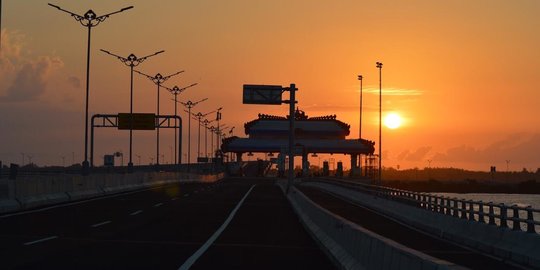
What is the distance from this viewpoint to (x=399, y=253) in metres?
11.0

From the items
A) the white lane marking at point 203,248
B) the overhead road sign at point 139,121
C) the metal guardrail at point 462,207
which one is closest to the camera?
the white lane marking at point 203,248

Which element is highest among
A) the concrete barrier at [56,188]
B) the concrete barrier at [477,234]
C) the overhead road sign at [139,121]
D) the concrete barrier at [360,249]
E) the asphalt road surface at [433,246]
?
the overhead road sign at [139,121]

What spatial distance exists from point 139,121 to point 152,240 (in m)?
70.5

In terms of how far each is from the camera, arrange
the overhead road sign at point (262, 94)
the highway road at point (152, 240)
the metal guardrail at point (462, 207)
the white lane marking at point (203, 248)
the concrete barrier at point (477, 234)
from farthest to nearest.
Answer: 1. the overhead road sign at point (262, 94)
2. the metal guardrail at point (462, 207)
3. the concrete barrier at point (477, 234)
4. the highway road at point (152, 240)
5. the white lane marking at point (203, 248)

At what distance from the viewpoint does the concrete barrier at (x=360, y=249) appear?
9.96 metres

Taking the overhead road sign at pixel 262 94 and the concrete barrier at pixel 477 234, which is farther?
the overhead road sign at pixel 262 94

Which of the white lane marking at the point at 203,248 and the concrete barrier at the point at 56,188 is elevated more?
the concrete barrier at the point at 56,188

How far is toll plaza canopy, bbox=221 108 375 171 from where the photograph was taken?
572ft

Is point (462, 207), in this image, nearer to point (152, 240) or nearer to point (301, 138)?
point (152, 240)

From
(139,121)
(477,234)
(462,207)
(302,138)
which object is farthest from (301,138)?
(477,234)

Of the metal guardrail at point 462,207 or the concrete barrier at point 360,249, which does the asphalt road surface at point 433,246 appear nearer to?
the metal guardrail at point 462,207

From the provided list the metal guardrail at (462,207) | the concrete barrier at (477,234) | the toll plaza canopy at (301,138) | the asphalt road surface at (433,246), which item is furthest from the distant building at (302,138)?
the asphalt road surface at (433,246)

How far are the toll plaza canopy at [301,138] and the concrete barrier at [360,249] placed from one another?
14459 centimetres

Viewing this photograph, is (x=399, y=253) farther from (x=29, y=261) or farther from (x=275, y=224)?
(x=275, y=224)
